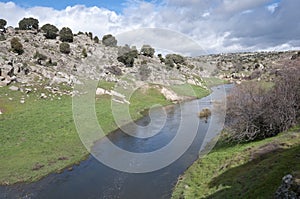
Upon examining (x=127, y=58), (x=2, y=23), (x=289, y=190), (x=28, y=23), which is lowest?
(x=289, y=190)

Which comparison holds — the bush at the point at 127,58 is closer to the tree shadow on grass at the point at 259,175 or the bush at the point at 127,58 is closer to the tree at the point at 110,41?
the tree at the point at 110,41

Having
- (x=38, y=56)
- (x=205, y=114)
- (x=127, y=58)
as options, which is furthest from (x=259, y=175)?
(x=127, y=58)

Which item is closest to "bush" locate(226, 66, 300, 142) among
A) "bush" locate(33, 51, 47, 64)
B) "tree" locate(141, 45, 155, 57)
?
"bush" locate(33, 51, 47, 64)

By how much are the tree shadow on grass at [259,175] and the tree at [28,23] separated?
299 feet

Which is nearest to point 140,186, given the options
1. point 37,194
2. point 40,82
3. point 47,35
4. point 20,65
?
point 37,194

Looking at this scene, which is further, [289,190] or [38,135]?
[38,135]

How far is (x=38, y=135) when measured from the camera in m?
33.7

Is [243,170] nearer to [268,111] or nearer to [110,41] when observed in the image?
[268,111]

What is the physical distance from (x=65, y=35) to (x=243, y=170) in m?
81.0

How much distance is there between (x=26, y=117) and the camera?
38.7 m

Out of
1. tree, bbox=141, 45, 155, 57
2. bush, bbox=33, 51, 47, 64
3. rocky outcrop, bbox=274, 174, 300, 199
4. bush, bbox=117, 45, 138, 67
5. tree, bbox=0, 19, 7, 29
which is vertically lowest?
rocky outcrop, bbox=274, 174, 300, 199

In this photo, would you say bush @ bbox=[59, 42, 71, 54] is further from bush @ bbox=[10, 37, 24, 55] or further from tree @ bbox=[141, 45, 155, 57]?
tree @ bbox=[141, 45, 155, 57]

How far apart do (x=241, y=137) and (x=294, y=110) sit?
5673mm

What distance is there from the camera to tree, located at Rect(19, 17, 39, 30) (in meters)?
→ 93.1
